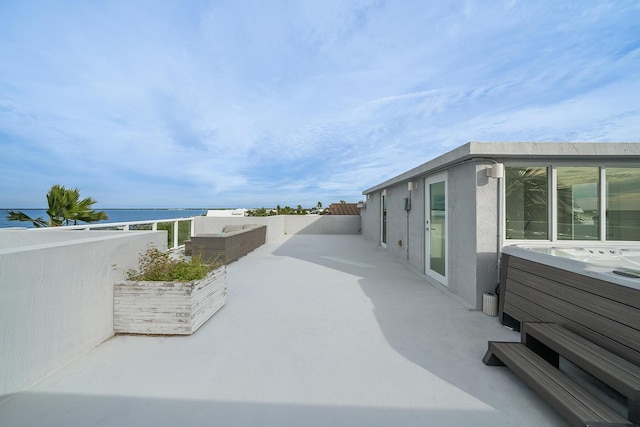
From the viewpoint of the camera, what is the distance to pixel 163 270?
118 inches

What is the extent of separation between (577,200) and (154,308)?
18.3 feet

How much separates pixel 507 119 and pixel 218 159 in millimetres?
13059

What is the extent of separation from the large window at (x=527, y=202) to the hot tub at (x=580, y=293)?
1.11ft

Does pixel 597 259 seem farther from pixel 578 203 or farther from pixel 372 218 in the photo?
pixel 372 218

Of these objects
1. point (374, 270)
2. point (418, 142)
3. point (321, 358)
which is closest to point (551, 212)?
A: point (374, 270)

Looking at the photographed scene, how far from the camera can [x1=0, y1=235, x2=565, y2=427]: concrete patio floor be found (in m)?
1.67

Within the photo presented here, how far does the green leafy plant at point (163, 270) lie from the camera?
293cm

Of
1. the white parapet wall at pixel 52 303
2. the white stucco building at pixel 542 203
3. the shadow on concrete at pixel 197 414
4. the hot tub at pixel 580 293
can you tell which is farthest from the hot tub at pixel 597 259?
the white parapet wall at pixel 52 303

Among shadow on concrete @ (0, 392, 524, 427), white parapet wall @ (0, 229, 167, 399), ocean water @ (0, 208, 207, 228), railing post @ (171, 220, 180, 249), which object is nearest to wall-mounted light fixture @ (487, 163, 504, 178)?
shadow on concrete @ (0, 392, 524, 427)

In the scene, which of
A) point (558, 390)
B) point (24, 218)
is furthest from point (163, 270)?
point (24, 218)

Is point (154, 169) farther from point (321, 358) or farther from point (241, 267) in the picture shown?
point (321, 358)

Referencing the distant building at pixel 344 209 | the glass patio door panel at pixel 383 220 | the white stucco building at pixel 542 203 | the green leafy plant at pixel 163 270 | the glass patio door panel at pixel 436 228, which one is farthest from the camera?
the distant building at pixel 344 209

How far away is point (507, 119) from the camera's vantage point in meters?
7.70

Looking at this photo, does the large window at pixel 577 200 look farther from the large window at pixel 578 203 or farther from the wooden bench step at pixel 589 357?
the wooden bench step at pixel 589 357
